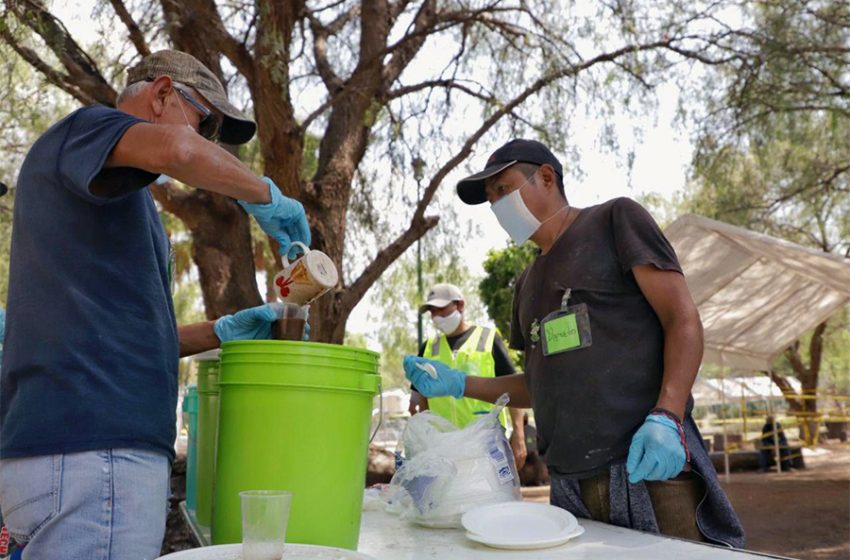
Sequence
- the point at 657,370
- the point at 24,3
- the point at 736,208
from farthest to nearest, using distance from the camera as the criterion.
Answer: the point at 736,208 < the point at 24,3 < the point at 657,370

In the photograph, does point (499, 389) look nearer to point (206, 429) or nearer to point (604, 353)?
point (604, 353)

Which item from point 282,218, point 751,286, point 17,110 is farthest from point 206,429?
point 751,286

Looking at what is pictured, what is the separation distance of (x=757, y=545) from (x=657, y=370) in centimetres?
517

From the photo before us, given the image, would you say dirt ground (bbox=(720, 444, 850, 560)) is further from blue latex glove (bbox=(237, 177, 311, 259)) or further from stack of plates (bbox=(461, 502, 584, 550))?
blue latex glove (bbox=(237, 177, 311, 259))

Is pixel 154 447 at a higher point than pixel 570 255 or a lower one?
lower

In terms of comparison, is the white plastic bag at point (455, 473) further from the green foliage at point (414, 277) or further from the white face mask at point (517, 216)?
the green foliage at point (414, 277)

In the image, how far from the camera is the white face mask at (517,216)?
8.27ft

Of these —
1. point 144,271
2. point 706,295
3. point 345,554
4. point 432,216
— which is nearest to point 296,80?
point 432,216

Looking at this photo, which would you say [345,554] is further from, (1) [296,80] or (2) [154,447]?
(1) [296,80]

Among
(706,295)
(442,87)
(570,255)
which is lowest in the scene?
(570,255)

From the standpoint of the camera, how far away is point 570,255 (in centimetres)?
224

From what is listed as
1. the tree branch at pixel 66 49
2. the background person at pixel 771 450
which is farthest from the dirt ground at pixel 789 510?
the tree branch at pixel 66 49

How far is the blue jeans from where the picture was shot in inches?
53.4

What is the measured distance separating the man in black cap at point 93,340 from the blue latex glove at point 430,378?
105 centimetres
